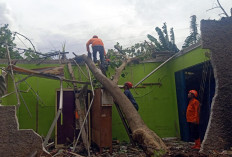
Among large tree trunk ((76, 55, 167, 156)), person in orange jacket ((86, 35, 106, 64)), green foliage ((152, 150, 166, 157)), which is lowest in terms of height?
green foliage ((152, 150, 166, 157))

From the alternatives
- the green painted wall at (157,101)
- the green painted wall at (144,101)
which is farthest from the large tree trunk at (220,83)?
the green painted wall at (157,101)

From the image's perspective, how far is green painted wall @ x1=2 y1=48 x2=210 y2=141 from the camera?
286 inches

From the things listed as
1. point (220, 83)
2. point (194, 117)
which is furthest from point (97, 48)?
point (220, 83)

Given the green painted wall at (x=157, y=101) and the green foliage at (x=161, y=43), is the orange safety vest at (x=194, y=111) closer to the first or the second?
the green painted wall at (x=157, y=101)

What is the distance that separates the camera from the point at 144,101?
7.77 metres

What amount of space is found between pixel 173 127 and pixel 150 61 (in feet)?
8.29

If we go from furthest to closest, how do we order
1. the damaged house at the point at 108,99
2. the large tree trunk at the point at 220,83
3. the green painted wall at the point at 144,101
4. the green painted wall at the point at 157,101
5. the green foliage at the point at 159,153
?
the green painted wall at the point at 157,101 → the green painted wall at the point at 144,101 → the damaged house at the point at 108,99 → the large tree trunk at the point at 220,83 → the green foliage at the point at 159,153

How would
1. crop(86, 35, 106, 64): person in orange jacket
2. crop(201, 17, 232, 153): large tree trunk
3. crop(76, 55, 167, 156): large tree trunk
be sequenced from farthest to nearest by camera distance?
crop(86, 35, 106, 64): person in orange jacket → crop(201, 17, 232, 153): large tree trunk → crop(76, 55, 167, 156): large tree trunk

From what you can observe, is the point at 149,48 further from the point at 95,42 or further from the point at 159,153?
the point at 159,153

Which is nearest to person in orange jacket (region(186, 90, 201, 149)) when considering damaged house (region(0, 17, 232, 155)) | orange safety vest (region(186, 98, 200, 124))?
orange safety vest (region(186, 98, 200, 124))

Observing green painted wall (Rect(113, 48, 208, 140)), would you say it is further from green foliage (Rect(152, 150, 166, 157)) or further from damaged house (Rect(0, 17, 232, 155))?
green foliage (Rect(152, 150, 166, 157))

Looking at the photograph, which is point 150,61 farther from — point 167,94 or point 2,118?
point 2,118

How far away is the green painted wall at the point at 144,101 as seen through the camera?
7.27 metres

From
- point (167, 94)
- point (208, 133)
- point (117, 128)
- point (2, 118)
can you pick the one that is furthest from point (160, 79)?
point (2, 118)
